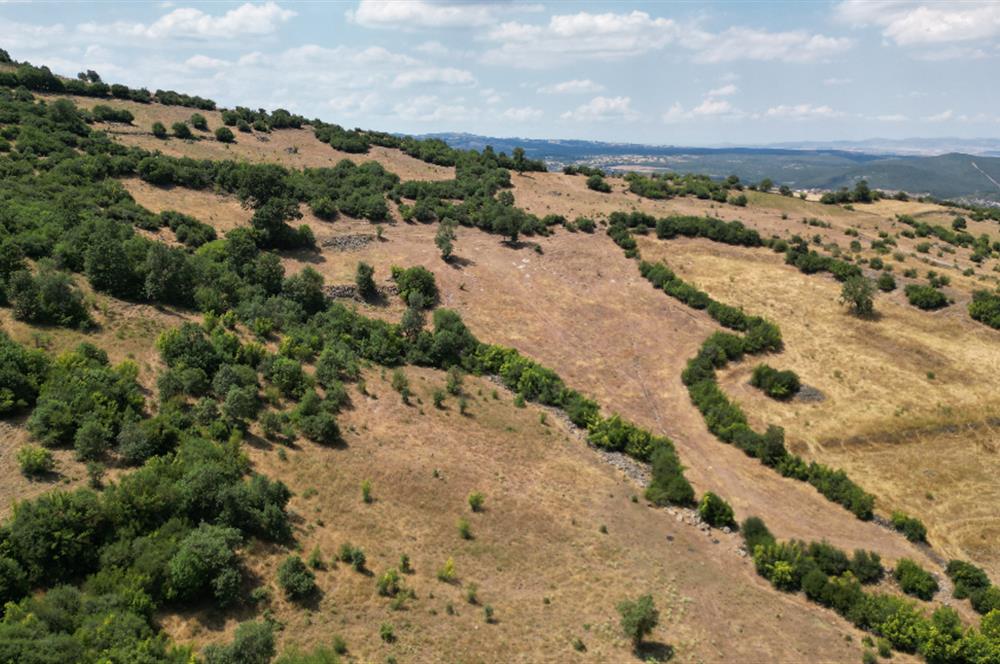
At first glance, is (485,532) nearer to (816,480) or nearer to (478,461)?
(478,461)

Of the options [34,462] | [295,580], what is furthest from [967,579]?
[34,462]

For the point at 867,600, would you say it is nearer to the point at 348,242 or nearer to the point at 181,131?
the point at 348,242

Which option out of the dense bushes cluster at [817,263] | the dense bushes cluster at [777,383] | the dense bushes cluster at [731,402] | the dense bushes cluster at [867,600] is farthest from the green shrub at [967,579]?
the dense bushes cluster at [817,263]

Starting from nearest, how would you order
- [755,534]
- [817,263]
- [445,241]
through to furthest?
[755,534] → [445,241] → [817,263]

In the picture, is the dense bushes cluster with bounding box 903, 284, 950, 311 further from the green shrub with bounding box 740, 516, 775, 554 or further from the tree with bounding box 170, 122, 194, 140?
the tree with bounding box 170, 122, 194, 140

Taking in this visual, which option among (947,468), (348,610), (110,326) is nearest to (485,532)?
(348,610)

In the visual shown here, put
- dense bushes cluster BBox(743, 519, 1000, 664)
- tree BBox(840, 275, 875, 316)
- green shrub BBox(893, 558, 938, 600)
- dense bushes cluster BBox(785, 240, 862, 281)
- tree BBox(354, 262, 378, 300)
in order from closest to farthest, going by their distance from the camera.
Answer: dense bushes cluster BBox(743, 519, 1000, 664)
green shrub BBox(893, 558, 938, 600)
tree BBox(354, 262, 378, 300)
tree BBox(840, 275, 875, 316)
dense bushes cluster BBox(785, 240, 862, 281)

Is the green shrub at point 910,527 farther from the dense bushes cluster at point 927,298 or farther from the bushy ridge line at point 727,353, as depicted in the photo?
the dense bushes cluster at point 927,298

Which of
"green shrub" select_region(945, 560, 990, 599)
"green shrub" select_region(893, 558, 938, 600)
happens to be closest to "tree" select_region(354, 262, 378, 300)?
"green shrub" select_region(893, 558, 938, 600)
